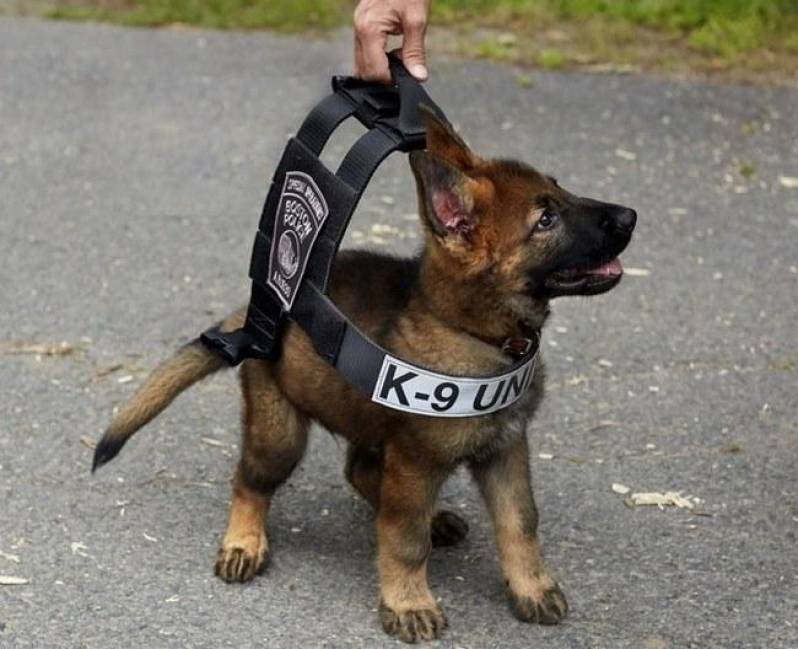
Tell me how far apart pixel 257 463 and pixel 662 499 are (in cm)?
129

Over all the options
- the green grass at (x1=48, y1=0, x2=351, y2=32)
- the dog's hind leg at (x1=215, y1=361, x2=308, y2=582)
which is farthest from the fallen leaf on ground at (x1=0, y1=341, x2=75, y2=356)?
the green grass at (x1=48, y1=0, x2=351, y2=32)

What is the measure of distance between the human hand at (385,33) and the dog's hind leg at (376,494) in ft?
3.53

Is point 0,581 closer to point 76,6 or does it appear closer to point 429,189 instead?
point 429,189

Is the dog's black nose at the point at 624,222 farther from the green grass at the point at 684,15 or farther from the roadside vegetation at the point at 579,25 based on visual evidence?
the green grass at the point at 684,15

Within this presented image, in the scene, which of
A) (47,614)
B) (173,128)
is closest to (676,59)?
(173,128)

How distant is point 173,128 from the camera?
854 centimetres

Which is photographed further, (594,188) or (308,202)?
(594,188)

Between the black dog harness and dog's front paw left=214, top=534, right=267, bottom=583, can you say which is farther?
dog's front paw left=214, top=534, right=267, bottom=583

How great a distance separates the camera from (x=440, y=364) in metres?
4.18

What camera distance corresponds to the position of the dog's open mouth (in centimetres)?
408

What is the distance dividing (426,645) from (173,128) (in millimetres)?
4853

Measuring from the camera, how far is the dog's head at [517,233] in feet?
13.3

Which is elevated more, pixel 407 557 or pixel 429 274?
pixel 429 274

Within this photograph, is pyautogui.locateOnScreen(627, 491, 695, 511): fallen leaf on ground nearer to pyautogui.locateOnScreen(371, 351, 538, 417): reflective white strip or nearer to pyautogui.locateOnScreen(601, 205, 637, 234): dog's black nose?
pyautogui.locateOnScreen(371, 351, 538, 417): reflective white strip
